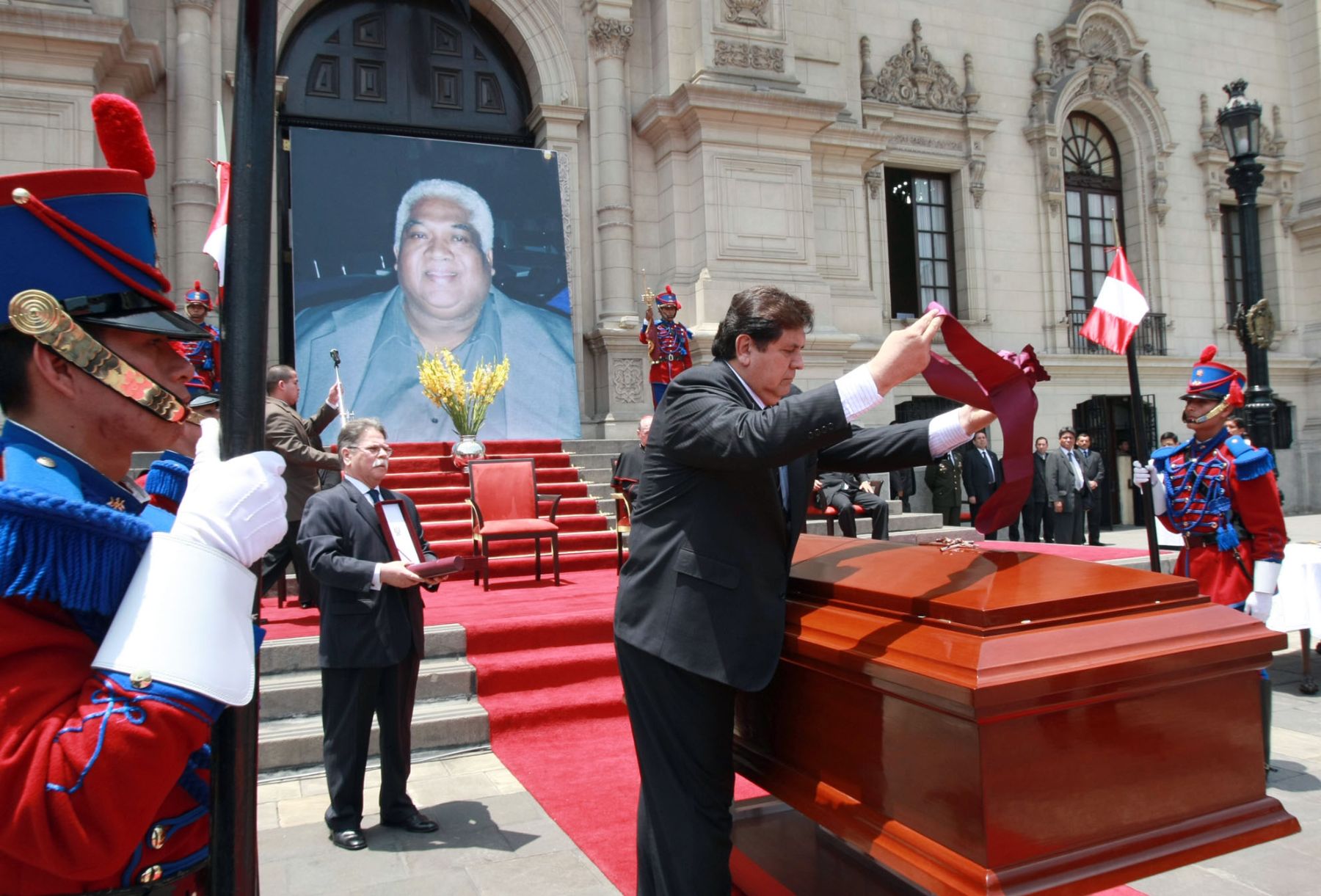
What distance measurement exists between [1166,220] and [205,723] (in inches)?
850

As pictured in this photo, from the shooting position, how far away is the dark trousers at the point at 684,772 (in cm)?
246

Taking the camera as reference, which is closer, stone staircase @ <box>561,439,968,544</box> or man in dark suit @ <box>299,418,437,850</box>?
man in dark suit @ <box>299,418,437,850</box>

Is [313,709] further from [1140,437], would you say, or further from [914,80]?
[914,80]

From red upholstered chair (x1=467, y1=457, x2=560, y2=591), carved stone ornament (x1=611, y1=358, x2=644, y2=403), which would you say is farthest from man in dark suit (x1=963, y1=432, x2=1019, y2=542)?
red upholstered chair (x1=467, y1=457, x2=560, y2=591)

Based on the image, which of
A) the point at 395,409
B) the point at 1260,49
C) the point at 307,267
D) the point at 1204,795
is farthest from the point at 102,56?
the point at 1260,49

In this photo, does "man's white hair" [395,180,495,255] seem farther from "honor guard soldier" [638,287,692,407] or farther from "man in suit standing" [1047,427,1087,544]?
"man in suit standing" [1047,427,1087,544]

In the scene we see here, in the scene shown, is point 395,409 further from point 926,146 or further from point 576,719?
point 926,146

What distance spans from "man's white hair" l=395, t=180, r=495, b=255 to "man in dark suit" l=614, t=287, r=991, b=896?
1053 cm

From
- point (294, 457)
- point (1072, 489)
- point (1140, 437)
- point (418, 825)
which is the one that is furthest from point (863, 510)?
point (418, 825)

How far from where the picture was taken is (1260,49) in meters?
20.5

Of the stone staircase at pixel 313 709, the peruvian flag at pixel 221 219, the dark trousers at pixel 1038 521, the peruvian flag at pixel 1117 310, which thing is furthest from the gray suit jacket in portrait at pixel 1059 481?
the peruvian flag at pixel 221 219

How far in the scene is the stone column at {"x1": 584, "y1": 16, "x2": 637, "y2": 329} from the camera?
528 inches

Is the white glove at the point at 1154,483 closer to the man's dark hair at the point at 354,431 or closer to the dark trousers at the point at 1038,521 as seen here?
the man's dark hair at the point at 354,431

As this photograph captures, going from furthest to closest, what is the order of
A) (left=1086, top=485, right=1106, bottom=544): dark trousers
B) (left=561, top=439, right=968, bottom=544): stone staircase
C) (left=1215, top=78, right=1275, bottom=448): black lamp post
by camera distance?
(left=1086, top=485, right=1106, bottom=544): dark trousers → (left=561, top=439, right=968, bottom=544): stone staircase → (left=1215, top=78, right=1275, bottom=448): black lamp post
